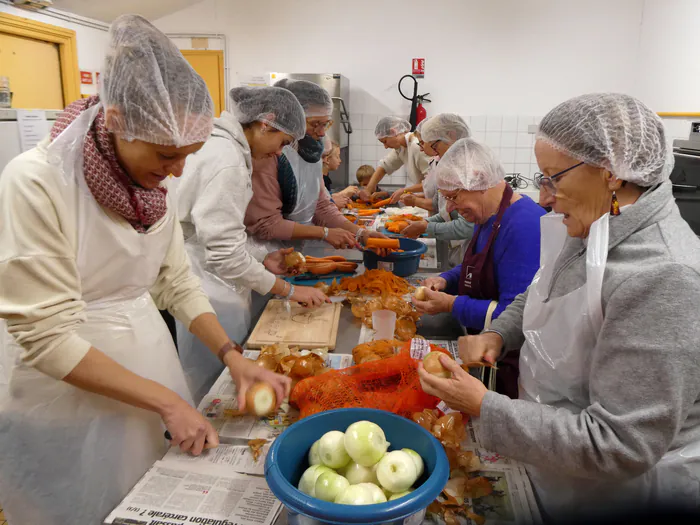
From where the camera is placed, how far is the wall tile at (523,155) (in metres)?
6.56

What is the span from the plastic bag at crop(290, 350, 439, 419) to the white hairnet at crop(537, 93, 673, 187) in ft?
2.43

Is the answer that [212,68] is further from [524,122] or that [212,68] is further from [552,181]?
[552,181]

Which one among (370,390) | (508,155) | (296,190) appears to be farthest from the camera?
(508,155)

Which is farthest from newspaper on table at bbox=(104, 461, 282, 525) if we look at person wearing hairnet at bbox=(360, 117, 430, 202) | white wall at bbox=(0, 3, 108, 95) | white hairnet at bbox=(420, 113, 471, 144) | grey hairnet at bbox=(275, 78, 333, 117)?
white wall at bbox=(0, 3, 108, 95)

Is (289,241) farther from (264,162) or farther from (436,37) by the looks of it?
(436,37)

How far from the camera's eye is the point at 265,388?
1.38m

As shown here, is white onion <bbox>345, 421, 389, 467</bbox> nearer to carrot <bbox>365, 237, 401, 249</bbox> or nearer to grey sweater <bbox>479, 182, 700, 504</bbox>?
grey sweater <bbox>479, 182, 700, 504</bbox>

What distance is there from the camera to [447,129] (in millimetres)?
3402

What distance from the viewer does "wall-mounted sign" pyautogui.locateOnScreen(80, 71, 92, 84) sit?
6.22 meters

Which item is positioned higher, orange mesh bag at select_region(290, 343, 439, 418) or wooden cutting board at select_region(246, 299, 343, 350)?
orange mesh bag at select_region(290, 343, 439, 418)

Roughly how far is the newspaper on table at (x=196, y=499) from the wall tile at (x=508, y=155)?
621cm

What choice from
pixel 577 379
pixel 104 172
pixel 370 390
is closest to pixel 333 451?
pixel 370 390

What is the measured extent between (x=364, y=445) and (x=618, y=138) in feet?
2.73

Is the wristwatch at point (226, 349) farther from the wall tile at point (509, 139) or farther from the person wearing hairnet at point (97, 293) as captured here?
the wall tile at point (509, 139)
